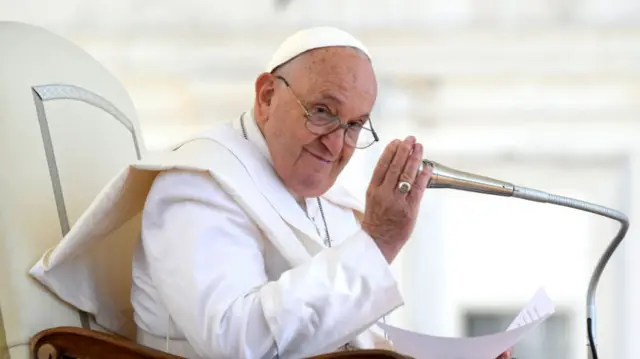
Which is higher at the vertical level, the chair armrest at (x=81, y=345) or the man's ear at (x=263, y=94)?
the man's ear at (x=263, y=94)

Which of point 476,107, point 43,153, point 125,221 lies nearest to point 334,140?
point 125,221

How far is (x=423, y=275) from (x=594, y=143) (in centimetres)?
73

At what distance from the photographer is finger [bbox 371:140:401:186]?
4.32 feet

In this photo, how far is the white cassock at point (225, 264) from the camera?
128cm

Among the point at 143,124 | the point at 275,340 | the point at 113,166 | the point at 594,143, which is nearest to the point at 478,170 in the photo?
the point at 594,143

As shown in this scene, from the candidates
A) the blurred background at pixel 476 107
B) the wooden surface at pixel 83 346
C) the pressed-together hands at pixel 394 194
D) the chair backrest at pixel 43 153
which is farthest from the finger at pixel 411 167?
the blurred background at pixel 476 107

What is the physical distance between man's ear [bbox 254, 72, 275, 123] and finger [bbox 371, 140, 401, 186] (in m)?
0.34

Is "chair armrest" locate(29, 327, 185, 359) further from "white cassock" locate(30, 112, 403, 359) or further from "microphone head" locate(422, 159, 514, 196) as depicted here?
"microphone head" locate(422, 159, 514, 196)

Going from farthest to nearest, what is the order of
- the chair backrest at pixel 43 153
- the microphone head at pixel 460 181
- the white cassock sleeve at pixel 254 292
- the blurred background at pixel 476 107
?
the blurred background at pixel 476 107 < the chair backrest at pixel 43 153 < the microphone head at pixel 460 181 < the white cassock sleeve at pixel 254 292

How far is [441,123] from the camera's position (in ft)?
9.32

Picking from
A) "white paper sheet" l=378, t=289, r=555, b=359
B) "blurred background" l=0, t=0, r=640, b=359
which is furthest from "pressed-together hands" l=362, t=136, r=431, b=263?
"blurred background" l=0, t=0, r=640, b=359

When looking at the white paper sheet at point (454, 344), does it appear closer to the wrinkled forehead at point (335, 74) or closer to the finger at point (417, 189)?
the finger at point (417, 189)

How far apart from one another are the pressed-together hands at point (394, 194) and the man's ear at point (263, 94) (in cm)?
35

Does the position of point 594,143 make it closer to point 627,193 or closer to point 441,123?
point 627,193
